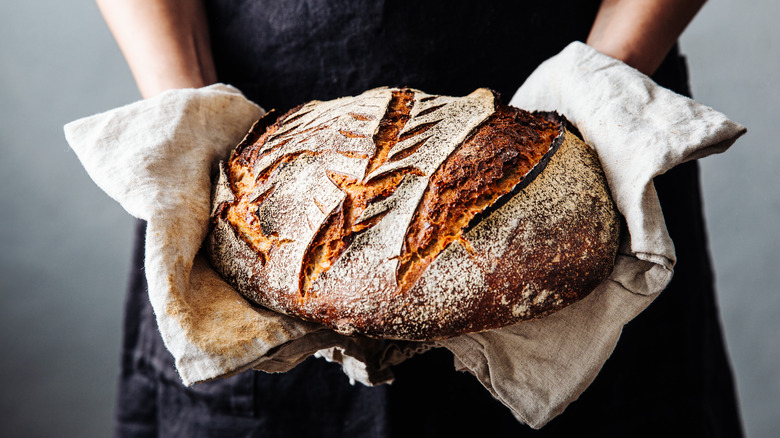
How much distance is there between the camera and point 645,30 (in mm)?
956

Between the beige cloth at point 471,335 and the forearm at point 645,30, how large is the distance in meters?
0.13

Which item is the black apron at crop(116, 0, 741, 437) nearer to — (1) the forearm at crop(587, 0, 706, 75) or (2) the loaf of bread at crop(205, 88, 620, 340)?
(1) the forearm at crop(587, 0, 706, 75)

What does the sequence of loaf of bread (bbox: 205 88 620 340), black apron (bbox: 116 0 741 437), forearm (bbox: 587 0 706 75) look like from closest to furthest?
loaf of bread (bbox: 205 88 620 340) → forearm (bbox: 587 0 706 75) → black apron (bbox: 116 0 741 437)

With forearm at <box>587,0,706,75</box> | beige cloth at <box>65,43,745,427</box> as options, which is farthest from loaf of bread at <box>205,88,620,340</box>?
forearm at <box>587,0,706,75</box>

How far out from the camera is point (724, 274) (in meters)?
2.07

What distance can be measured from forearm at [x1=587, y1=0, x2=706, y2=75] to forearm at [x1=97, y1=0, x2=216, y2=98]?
0.75m

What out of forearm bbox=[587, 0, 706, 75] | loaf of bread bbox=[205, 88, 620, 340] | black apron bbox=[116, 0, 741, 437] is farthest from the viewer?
black apron bbox=[116, 0, 741, 437]

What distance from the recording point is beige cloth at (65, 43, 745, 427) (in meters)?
0.68

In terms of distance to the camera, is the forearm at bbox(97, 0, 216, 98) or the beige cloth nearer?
the beige cloth

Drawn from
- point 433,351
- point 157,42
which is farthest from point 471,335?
point 157,42

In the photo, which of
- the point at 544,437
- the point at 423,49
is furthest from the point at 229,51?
the point at 544,437

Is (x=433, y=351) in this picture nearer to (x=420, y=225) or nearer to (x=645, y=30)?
(x=420, y=225)

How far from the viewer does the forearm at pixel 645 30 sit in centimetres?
96

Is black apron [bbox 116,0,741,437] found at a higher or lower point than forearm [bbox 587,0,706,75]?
lower
